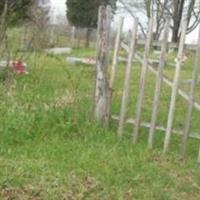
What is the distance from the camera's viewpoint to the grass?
6.00 metres

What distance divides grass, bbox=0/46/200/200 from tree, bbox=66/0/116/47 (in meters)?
29.1

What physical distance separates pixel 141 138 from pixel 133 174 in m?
1.80

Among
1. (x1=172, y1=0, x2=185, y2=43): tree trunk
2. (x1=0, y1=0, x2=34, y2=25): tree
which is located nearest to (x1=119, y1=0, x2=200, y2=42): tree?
(x1=172, y1=0, x2=185, y2=43): tree trunk

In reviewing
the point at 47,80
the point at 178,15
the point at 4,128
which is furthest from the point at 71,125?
the point at 178,15

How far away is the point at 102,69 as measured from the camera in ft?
28.6

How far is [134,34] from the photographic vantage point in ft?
26.4

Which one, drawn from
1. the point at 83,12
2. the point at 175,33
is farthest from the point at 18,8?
the point at 83,12

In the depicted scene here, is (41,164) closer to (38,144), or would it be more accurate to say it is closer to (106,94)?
(38,144)

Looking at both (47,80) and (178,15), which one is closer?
(47,80)

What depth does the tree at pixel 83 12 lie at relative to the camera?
1527 inches

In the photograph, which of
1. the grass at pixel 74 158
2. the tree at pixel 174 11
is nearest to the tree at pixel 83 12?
the tree at pixel 174 11

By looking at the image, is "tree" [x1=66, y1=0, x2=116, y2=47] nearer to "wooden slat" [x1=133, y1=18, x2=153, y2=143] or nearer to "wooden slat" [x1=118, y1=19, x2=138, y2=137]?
"wooden slat" [x1=118, y1=19, x2=138, y2=137]

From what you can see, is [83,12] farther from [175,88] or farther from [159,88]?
[175,88]

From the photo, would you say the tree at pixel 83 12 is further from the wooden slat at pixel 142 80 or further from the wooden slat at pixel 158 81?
the wooden slat at pixel 158 81
